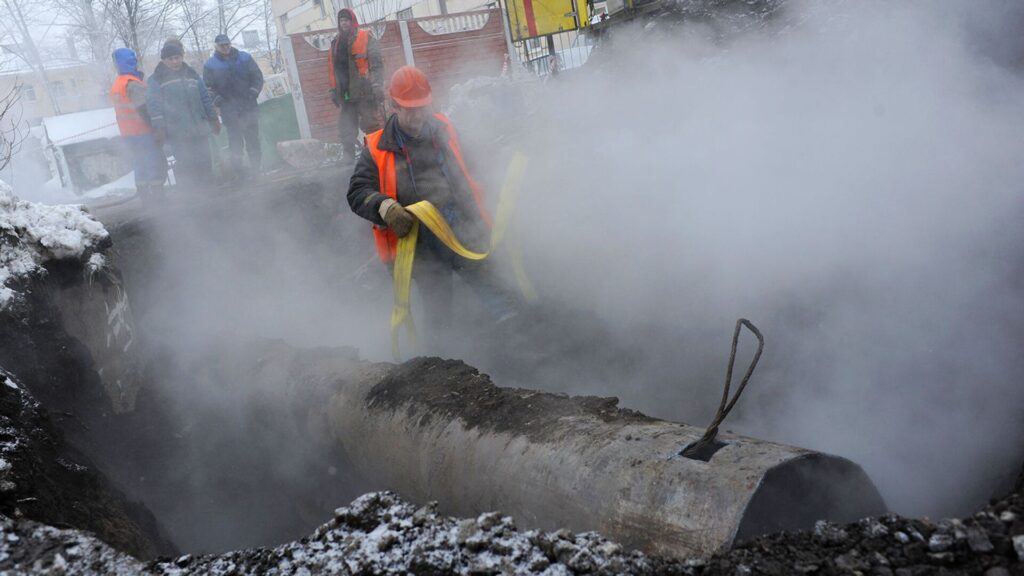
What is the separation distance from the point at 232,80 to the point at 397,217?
565 centimetres

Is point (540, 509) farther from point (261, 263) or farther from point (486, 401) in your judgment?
point (261, 263)

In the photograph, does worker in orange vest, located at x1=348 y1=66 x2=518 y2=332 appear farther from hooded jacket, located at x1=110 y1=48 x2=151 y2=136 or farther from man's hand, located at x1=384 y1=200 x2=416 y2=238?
hooded jacket, located at x1=110 y1=48 x2=151 y2=136

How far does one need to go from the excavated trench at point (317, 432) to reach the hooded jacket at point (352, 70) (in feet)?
7.40

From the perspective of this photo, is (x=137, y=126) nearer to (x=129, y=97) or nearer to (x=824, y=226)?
(x=129, y=97)

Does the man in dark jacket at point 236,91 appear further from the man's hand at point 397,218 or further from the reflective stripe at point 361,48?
the man's hand at point 397,218

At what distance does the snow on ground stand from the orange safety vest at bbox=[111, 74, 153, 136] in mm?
4073

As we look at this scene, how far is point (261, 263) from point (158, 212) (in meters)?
1.17

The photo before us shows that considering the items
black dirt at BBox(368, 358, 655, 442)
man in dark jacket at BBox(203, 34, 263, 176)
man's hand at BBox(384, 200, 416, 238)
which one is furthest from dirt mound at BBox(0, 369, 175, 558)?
man in dark jacket at BBox(203, 34, 263, 176)

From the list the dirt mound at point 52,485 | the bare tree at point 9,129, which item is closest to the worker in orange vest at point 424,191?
the dirt mound at point 52,485

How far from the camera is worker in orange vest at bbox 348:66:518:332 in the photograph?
452cm

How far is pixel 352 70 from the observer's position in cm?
840

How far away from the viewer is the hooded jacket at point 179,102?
8.14 m

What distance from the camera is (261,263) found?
740cm

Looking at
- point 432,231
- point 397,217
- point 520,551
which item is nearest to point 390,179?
point 397,217
